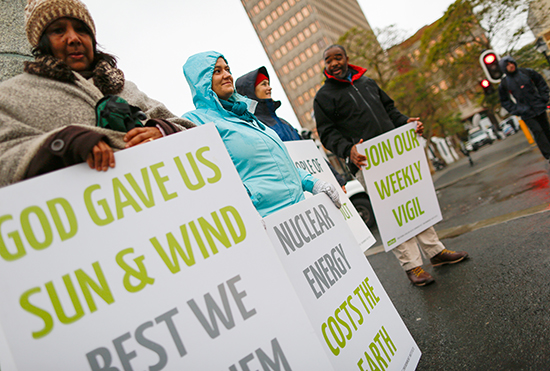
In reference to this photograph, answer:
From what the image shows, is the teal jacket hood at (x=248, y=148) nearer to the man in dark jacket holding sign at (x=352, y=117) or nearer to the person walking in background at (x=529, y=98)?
the man in dark jacket holding sign at (x=352, y=117)

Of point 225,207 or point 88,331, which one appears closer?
point 88,331

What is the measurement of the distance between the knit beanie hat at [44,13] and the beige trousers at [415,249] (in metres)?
2.70

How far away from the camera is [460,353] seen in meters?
2.16

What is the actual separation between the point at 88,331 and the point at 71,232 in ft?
0.98

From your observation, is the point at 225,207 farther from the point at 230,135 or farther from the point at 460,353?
the point at 460,353

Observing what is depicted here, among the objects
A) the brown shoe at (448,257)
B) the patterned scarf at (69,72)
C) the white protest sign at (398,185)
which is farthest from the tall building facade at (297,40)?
the patterned scarf at (69,72)

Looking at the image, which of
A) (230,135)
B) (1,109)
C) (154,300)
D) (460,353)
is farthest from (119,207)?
(460,353)

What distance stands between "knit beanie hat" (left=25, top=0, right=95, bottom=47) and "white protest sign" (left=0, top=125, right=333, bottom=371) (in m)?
0.82

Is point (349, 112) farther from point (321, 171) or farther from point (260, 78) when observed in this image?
point (260, 78)

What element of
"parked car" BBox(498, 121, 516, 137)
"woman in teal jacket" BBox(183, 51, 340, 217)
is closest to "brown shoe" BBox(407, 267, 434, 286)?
"woman in teal jacket" BBox(183, 51, 340, 217)

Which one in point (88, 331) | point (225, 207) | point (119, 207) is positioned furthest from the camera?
point (225, 207)

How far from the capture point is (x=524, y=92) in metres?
6.35

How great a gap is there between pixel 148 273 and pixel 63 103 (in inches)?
31.9

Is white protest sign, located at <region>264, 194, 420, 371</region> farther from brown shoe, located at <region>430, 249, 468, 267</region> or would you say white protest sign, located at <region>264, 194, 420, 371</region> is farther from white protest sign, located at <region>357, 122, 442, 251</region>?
brown shoe, located at <region>430, 249, 468, 267</region>
